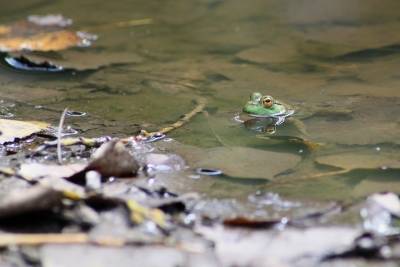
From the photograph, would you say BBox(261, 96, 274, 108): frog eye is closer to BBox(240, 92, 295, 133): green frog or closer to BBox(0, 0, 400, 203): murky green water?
BBox(240, 92, 295, 133): green frog

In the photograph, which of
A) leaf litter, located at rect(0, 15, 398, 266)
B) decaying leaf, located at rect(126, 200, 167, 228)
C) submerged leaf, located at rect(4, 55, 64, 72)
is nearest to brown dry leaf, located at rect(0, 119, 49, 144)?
leaf litter, located at rect(0, 15, 398, 266)

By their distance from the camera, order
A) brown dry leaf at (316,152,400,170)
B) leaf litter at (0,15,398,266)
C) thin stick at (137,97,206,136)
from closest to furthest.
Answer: leaf litter at (0,15,398,266) → brown dry leaf at (316,152,400,170) → thin stick at (137,97,206,136)

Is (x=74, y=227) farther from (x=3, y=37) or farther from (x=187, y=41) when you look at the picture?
(x=3, y=37)

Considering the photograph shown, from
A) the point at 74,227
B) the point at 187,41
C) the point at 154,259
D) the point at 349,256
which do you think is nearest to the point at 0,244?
the point at 74,227

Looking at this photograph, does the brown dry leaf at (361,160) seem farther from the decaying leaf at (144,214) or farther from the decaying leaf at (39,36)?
the decaying leaf at (39,36)

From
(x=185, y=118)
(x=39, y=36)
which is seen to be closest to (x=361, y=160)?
(x=185, y=118)

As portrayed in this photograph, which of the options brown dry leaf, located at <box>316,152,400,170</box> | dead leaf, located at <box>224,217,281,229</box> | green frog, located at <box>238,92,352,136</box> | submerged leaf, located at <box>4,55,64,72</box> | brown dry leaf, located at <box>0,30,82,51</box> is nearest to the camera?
dead leaf, located at <box>224,217,281,229</box>

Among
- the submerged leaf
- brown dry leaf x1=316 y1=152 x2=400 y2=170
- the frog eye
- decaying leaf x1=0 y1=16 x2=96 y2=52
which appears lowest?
decaying leaf x1=0 y1=16 x2=96 y2=52

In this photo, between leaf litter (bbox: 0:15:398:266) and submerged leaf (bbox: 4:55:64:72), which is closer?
leaf litter (bbox: 0:15:398:266)
